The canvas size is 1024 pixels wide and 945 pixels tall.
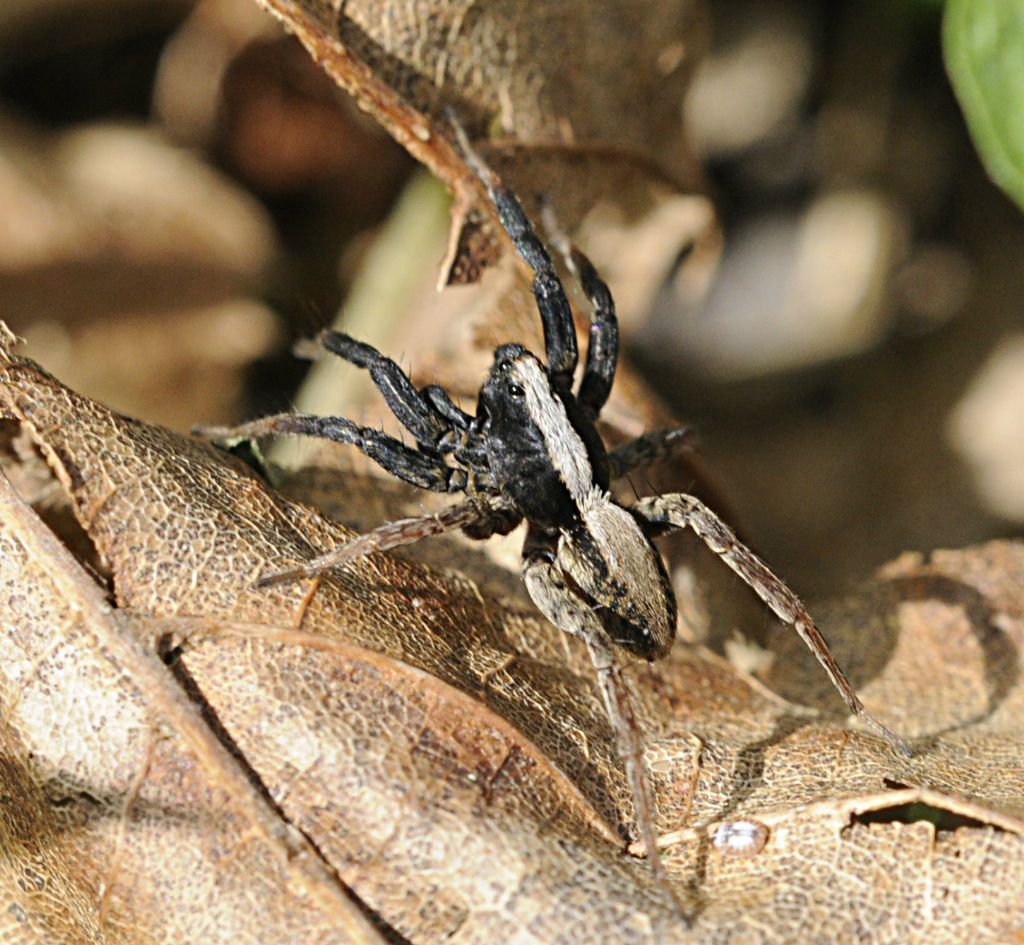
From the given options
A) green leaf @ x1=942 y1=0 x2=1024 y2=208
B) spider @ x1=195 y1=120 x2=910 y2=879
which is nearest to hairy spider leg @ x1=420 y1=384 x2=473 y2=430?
spider @ x1=195 y1=120 x2=910 y2=879

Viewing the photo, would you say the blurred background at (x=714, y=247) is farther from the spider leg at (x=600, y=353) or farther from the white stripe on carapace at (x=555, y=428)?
the white stripe on carapace at (x=555, y=428)

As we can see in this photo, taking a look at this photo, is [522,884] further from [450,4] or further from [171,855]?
[450,4]

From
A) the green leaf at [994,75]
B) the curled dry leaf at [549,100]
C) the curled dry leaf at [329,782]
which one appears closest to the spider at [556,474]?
the curled dry leaf at [549,100]

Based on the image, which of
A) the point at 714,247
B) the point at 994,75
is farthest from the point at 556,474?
the point at 994,75

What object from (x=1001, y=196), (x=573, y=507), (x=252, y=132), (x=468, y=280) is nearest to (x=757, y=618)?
(x=573, y=507)

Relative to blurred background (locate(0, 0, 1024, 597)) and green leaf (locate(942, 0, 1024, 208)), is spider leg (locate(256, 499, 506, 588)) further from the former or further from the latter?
green leaf (locate(942, 0, 1024, 208))

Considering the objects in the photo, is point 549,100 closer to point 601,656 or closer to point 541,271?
point 541,271

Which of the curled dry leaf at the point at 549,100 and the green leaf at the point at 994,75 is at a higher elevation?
the green leaf at the point at 994,75
